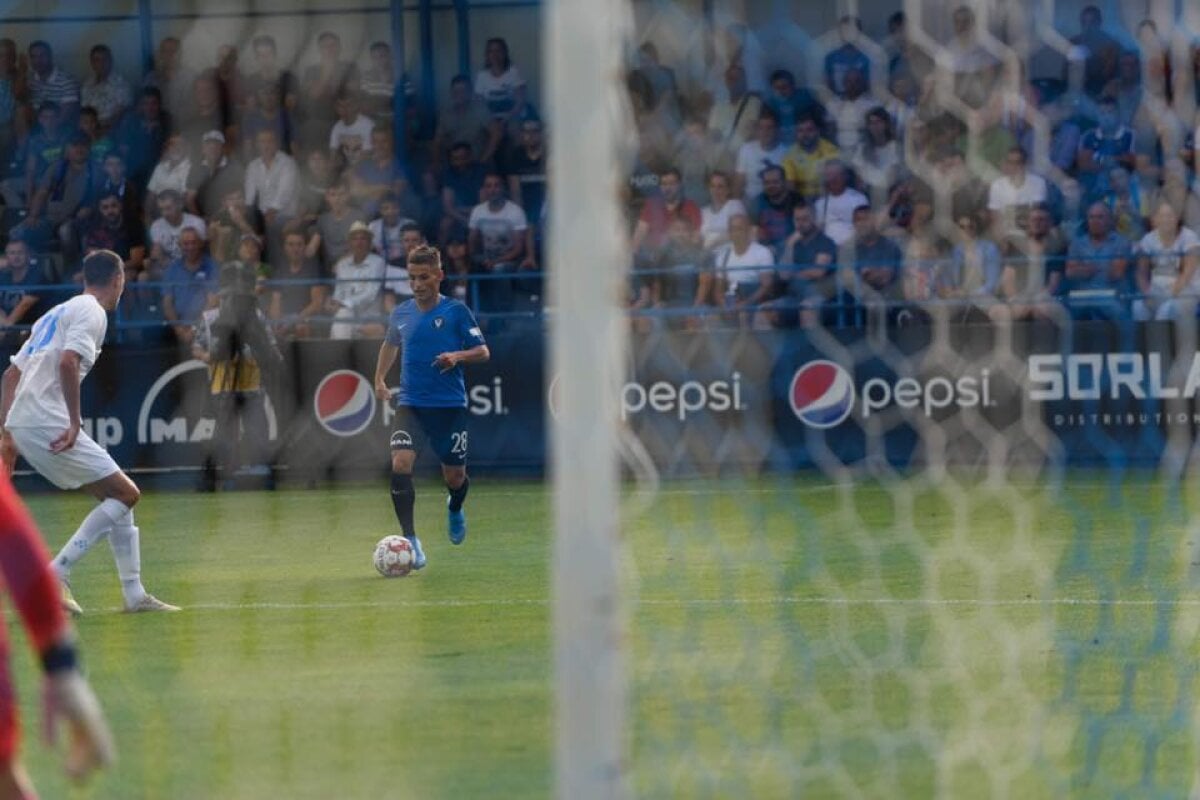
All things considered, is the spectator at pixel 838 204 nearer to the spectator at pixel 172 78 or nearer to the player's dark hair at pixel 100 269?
the player's dark hair at pixel 100 269

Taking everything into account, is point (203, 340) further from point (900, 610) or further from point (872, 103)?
point (900, 610)

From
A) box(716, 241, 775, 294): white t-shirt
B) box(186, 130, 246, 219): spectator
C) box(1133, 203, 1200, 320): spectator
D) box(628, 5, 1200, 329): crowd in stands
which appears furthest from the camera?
box(186, 130, 246, 219): spectator

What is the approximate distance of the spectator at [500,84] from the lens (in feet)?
60.1

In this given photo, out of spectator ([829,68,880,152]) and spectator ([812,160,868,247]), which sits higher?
spectator ([829,68,880,152])

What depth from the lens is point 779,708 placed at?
6.80 m

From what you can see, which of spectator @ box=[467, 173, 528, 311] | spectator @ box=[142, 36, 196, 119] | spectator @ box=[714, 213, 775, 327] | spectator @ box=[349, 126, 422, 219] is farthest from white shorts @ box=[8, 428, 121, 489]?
spectator @ box=[142, 36, 196, 119]

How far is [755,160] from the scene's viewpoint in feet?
38.3

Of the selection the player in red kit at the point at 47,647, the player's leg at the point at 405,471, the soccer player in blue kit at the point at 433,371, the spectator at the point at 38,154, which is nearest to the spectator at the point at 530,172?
the spectator at the point at 38,154

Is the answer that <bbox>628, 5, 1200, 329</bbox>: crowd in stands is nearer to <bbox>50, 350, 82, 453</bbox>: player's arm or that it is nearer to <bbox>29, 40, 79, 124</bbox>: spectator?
<bbox>50, 350, 82, 453</bbox>: player's arm

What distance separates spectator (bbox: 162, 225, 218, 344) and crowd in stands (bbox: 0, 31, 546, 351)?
0.06 feet

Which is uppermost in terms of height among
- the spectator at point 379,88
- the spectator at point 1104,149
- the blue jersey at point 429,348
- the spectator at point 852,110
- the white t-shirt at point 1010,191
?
the spectator at point 379,88

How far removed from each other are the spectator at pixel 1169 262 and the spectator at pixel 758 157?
2141mm

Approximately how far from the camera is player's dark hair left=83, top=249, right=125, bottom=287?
931 cm

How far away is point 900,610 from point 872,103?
113 inches
